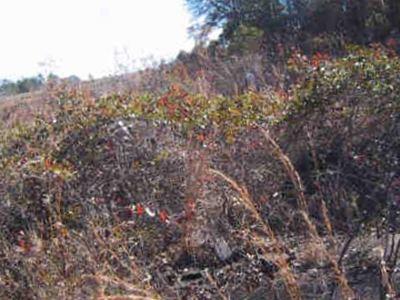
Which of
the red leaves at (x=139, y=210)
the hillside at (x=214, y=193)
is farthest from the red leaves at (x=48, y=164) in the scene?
the red leaves at (x=139, y=210)

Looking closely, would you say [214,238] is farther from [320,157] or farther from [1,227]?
[1,227]

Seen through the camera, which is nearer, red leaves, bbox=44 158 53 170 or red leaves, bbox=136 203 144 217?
red leaves, bbox=136 203 144 217

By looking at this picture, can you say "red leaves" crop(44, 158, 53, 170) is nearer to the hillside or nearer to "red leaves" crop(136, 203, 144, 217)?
the hillside

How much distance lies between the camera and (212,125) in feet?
19.9

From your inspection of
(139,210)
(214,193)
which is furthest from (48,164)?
(214,193)

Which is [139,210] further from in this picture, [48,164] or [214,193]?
[48,164]

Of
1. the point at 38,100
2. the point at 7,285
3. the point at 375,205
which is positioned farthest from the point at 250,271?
the point at 38,100

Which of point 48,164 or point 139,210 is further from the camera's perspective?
point 48,164

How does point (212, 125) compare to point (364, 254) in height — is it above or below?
above

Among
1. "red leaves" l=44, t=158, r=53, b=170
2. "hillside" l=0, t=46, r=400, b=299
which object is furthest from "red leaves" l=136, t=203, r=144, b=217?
"red leaves" l=44, t=158, r=53, b=170

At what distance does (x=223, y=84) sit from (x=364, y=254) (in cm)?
699

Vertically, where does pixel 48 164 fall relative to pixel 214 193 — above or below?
above

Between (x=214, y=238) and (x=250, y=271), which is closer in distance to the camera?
(x=250, y=271)

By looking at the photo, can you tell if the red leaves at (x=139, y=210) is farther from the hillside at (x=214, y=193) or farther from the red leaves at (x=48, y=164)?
the red leaves at (x=48, y=164)
